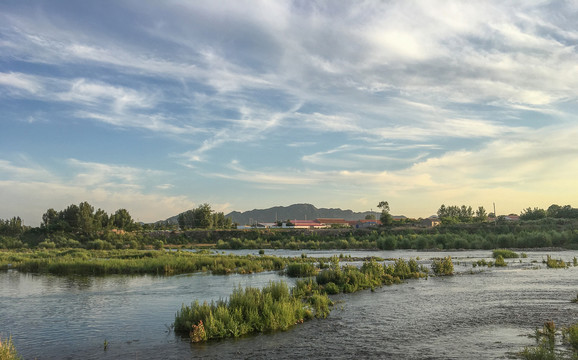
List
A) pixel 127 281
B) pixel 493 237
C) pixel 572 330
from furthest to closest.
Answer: pixel 493 237 → pixel 127 281 → pixel 572 330

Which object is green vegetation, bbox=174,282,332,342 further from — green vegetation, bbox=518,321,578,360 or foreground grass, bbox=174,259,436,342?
green vegetation, bbox=518,321,578,360

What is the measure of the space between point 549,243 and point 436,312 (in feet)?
226

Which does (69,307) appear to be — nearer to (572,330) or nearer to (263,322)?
(263,322)

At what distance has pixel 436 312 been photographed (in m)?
20.8

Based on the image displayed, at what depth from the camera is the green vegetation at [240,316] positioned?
1653 cm

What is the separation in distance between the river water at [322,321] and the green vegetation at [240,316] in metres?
0.54

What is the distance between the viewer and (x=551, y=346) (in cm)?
1381

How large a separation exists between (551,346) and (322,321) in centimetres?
875

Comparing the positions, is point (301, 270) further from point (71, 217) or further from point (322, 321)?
Result: point (71, 217)

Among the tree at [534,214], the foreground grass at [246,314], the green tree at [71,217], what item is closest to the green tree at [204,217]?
the green tree at [71,217]

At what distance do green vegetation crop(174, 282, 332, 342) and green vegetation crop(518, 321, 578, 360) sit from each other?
874cm

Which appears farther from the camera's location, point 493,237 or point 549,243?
point 493,237

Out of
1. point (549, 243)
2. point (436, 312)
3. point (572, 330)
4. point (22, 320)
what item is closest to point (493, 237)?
point (549, 243)

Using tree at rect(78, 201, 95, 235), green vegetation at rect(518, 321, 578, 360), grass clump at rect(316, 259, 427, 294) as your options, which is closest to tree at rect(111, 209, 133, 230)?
tree at rect(78, 201, 95, 235)
